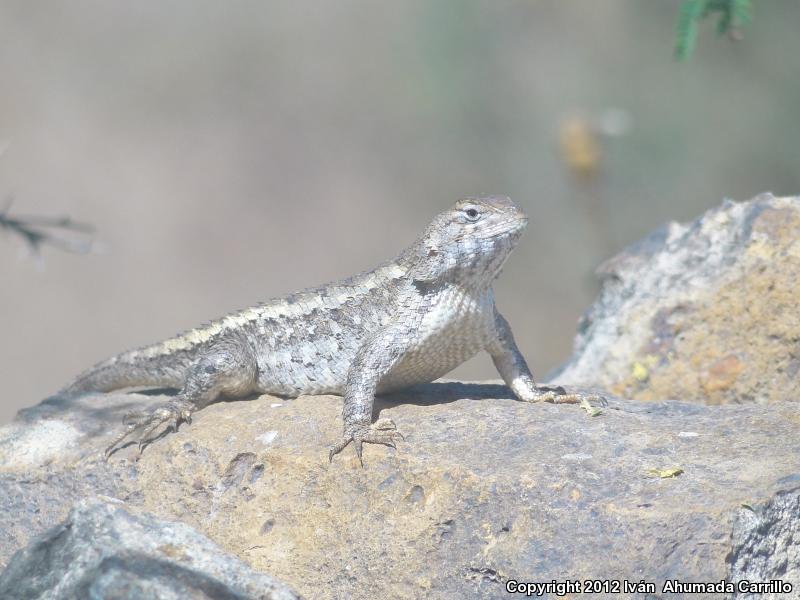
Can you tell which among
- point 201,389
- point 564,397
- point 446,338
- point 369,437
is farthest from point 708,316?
point 201,389

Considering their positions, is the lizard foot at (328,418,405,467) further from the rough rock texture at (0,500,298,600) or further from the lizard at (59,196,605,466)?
the rough rock texture at (0,500,298,600)

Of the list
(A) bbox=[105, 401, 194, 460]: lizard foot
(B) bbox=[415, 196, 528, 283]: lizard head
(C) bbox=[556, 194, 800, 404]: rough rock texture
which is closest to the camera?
(B) bbox=[415, 196, 528, 283]: lizard head

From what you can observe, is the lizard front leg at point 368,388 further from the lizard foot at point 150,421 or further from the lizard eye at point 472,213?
the lizard foot at point 150,421

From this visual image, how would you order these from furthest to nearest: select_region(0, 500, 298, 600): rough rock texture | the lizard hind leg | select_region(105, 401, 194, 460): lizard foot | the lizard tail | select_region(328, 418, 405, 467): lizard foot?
A: the lizard tail
the lizard hind leg
select_region(105, 401, 194, 460): lizard foot
select_region(328, 418, 405, 467): lizard foot
select_region(0, 500, 298, 600): rough rock texture

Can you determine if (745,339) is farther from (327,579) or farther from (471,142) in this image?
(471,142)

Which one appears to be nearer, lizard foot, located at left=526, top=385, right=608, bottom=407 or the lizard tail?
lizard foot, located at left=526, top=385, right=608, bottom=407

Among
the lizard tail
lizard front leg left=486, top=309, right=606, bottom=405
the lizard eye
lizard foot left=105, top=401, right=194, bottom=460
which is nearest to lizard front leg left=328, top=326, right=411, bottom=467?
lizard front leg left=486, top=309, right=606, bottom=405

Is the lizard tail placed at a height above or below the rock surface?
above

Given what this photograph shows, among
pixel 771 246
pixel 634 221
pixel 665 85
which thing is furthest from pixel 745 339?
pixel 665 85

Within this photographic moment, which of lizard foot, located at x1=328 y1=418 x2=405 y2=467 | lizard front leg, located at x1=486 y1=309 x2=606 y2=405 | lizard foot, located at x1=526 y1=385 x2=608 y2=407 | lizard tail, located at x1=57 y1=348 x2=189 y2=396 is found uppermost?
lizard tail, located at x1=57 y1=348 x2=189 y2=396
